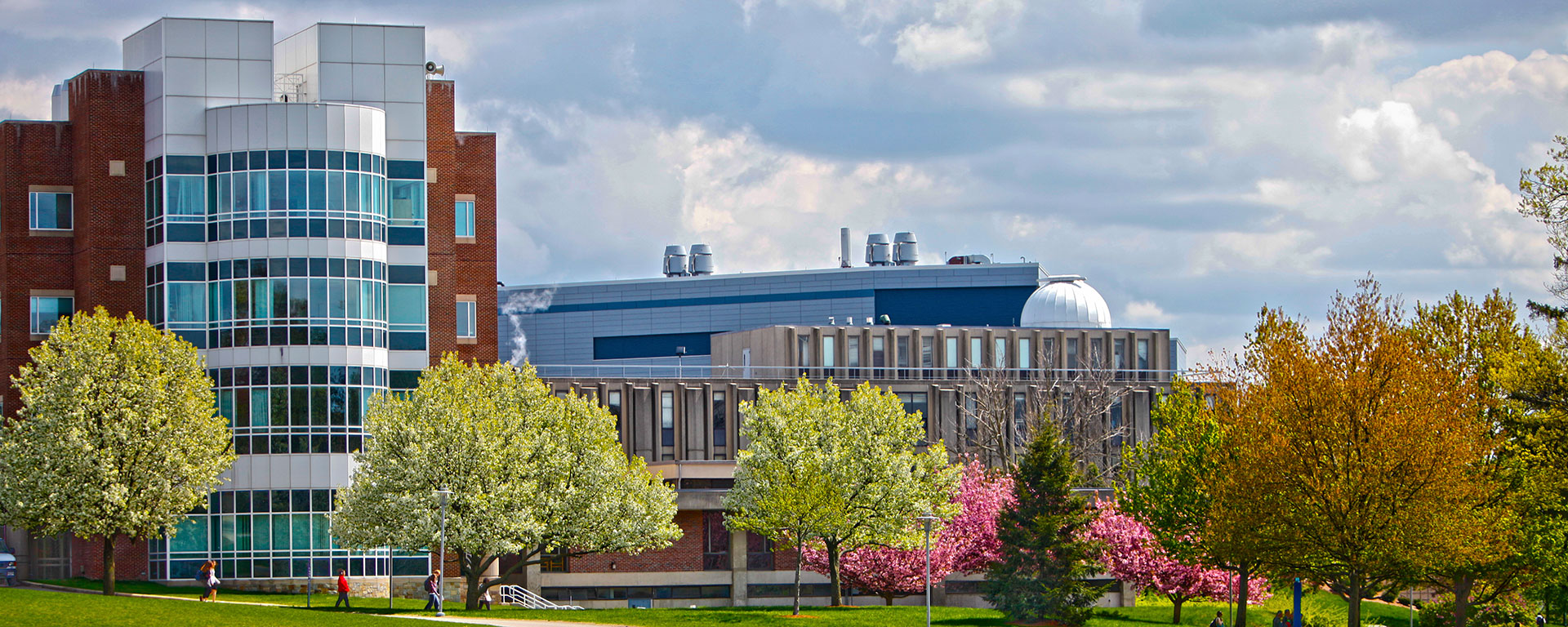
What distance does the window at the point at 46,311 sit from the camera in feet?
194

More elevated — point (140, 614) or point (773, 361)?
point (773, 361)

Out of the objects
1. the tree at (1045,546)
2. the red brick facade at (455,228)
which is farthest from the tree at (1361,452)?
the red brick facade at (455,228)

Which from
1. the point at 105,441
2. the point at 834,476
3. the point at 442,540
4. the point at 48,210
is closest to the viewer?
the point at 442,540

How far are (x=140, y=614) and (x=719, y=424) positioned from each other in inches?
1473

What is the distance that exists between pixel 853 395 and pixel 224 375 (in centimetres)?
2172

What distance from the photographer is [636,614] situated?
48.6 m

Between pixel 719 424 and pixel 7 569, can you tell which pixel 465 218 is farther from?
pixel 7 569

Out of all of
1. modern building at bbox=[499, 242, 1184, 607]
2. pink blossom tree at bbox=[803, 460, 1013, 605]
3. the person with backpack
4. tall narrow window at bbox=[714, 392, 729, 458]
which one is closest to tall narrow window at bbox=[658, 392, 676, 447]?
modern building at bbox=[499, 242, 1184, 607]

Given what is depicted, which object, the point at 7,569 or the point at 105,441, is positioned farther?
the point at 7,569

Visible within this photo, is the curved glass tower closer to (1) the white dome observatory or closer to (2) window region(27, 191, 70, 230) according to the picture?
(2) window region(27, 191, 70, 230)

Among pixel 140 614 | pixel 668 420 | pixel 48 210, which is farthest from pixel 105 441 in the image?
pixel 668 420

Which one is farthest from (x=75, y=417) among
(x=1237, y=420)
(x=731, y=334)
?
(x=731, y=334)

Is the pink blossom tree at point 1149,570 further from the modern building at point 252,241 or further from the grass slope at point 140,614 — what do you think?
the grass slope at point 140,614

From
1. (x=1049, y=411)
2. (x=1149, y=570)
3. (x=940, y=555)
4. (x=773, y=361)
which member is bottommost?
(x=1149, y=570)
